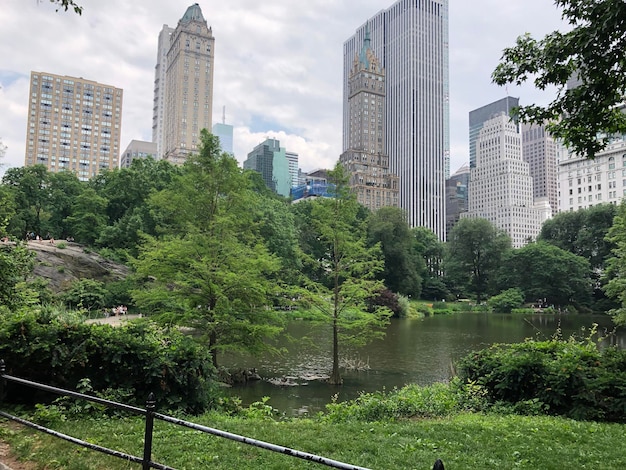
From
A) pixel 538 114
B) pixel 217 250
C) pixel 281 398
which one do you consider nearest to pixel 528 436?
pixel 538 114

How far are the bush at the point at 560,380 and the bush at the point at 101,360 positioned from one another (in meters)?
5.81

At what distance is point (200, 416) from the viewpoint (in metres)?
7.56

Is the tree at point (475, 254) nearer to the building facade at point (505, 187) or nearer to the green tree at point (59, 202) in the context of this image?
the green tree at point (59, 202)

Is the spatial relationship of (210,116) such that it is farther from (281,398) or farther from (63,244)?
(281,398)

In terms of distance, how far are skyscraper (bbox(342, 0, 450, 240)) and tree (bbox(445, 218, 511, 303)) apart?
2881 inches

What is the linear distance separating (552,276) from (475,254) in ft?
44.7

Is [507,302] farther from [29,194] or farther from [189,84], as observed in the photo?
[189,84]

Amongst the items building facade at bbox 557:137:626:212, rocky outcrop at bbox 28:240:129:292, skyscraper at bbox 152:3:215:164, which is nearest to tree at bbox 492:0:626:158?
rocky outcrop at bbox 28:240:129:292

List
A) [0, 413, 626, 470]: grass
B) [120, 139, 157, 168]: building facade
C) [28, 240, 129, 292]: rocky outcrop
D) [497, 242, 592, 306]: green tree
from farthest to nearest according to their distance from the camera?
[120, 139, 157, 168]: building facade → [497, 242, 592, 306]: green tree → [28, 240, 129, 292]: rocky outcrop → [0, 413, 626, 470]: grass

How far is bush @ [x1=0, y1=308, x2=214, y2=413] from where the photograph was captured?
704 centimetres

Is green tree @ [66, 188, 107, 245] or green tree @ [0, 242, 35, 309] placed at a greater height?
green tree @ [66, 188, 107, 245]

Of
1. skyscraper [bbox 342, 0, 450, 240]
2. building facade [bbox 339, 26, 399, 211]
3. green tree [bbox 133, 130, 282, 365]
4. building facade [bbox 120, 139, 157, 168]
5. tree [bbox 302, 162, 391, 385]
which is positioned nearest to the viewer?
green tree [bbox 133, 130, 282, 365]

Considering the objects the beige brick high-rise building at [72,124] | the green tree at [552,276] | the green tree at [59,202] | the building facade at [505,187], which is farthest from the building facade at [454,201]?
the green tree at [59,202]

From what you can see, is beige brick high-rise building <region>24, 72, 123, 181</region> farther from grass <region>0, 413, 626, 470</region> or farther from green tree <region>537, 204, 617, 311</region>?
grass <region>0, 413, 626, 470</region>
